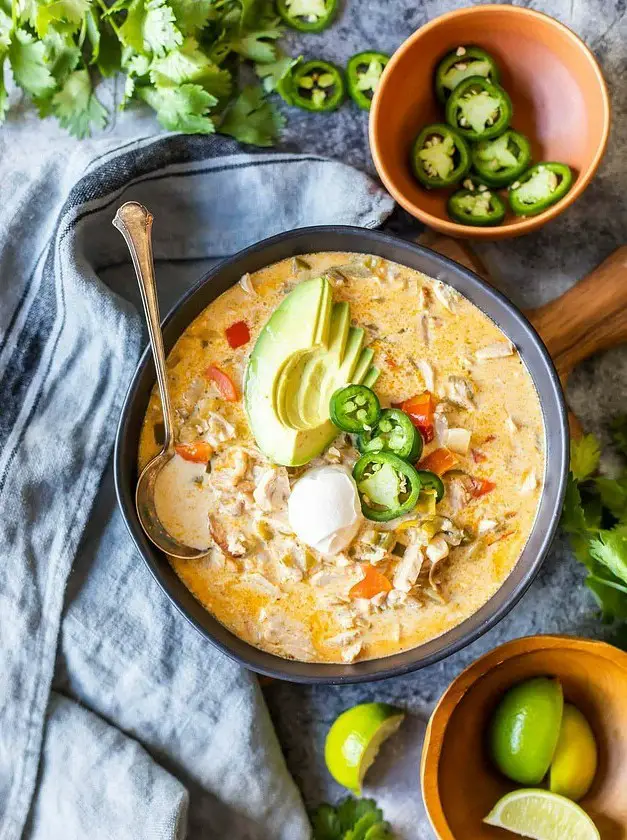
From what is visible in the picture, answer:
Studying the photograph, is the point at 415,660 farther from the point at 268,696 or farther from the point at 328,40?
the point at 328,40

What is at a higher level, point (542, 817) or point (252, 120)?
point (252, 120)

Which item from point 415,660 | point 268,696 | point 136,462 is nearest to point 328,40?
point 136,462

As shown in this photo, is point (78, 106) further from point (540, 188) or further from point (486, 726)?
point (486, 726)

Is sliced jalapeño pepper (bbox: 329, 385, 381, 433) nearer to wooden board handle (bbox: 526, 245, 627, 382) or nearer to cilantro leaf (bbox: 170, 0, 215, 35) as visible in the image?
wooden board handle (bbox: 526, 245, 627, 382)

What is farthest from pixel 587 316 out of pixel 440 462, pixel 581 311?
pixel 440 462

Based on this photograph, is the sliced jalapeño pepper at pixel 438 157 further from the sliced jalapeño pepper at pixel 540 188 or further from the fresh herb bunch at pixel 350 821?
the fresh herb bunch at pixel 350 821

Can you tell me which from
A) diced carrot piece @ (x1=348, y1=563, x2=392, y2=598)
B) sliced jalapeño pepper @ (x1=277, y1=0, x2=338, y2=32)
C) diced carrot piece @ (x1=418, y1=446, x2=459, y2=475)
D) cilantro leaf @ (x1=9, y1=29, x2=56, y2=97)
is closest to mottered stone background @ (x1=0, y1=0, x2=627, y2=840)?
sliced jalapeño pepper @ (x1=277, y1=0, x2=338, y2=32)
